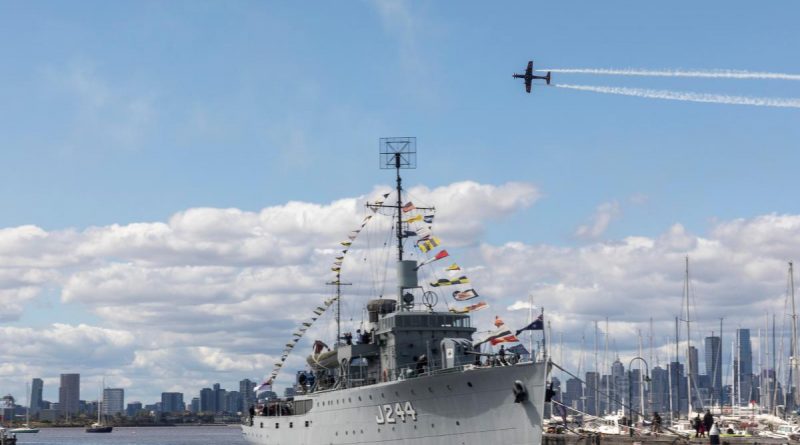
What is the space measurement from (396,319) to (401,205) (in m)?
8.31

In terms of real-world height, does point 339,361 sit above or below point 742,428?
above

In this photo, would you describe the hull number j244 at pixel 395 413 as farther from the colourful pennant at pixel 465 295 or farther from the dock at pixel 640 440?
the dock at pixel 640 440

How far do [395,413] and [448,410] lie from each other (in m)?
3.52

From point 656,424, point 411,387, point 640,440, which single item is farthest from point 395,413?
point 656,424

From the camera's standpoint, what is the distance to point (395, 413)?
45156mm

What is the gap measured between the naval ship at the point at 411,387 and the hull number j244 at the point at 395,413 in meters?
0.05

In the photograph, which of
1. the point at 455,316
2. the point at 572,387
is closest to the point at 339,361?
the point at 455,316

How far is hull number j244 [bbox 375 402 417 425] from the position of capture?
44250mm

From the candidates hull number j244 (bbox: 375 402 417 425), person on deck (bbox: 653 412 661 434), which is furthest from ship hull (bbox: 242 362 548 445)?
person on deck (bbox: 653 412 661 434)

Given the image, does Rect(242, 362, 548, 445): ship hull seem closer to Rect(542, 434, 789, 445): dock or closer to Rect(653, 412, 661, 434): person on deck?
Rect(542, 434, 789, 445): dock

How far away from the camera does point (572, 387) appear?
588ft

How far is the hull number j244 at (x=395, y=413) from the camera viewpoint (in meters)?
44.2

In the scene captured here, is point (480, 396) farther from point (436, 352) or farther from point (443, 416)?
point (436, 352)

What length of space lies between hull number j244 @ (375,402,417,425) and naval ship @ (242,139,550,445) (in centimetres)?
5
